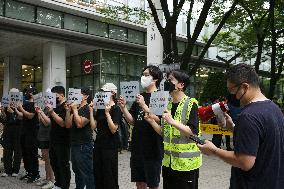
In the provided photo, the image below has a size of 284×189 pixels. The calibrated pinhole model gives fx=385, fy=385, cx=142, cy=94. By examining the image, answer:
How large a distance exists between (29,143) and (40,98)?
4.97ft

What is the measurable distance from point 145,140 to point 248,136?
261 cm

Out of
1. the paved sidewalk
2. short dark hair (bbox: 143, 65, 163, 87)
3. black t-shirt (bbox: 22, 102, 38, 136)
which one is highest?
short dark hair (bbox: 143, 65, 163, 87)

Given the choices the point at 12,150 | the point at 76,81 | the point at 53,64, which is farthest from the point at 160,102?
the point at 76,81

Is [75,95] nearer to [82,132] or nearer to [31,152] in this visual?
[82,132]

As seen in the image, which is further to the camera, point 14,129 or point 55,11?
point 55,11

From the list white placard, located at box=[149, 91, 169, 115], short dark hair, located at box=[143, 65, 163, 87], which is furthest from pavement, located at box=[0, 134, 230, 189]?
white placard, located at box=[149, 91, 169, 115]

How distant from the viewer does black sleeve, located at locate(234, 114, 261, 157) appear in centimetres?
269

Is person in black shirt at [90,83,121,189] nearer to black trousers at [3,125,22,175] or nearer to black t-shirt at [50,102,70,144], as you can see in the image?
black t-shirt at [50,102,70,144]

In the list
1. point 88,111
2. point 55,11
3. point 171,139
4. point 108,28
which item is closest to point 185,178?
point 171,139

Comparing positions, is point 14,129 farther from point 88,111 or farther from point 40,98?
point 88,111

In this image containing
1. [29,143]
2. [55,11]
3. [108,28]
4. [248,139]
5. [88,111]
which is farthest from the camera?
[108,28]

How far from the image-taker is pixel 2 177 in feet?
28.5

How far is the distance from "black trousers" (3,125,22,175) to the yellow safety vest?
17.1ft

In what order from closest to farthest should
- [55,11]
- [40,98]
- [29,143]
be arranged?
[40,98] → [29,143] → [55,11]
